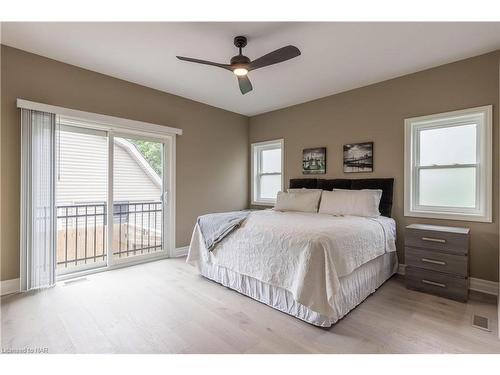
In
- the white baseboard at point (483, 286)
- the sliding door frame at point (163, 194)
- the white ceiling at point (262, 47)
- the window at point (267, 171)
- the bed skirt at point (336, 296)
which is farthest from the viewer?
the window at point (267, 171)

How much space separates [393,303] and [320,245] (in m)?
1.20

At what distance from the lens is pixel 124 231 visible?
3.65 m

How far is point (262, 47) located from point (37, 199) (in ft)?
9.67

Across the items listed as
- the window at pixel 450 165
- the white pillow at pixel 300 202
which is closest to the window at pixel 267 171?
the white pillow at pixel 300 202

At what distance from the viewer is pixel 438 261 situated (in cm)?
259

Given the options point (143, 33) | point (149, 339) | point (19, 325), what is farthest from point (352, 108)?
point (19, 325)

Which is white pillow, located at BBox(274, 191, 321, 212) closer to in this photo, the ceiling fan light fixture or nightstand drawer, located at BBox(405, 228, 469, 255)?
nightstand drawer, located at BBox(405, 228, 469, 255)

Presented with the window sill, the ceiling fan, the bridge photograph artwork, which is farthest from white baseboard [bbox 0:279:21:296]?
the window sill

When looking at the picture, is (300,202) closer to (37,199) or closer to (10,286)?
(37,199)

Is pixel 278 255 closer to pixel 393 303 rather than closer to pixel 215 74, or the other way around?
pixel 393 303

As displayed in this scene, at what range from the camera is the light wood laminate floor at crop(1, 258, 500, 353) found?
5.75 feet

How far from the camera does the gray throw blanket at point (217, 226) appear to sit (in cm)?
276

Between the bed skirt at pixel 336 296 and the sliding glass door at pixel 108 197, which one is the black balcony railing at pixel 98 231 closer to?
the sliding glass door at pixel 108 197

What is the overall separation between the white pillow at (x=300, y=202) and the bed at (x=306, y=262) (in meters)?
0.89
